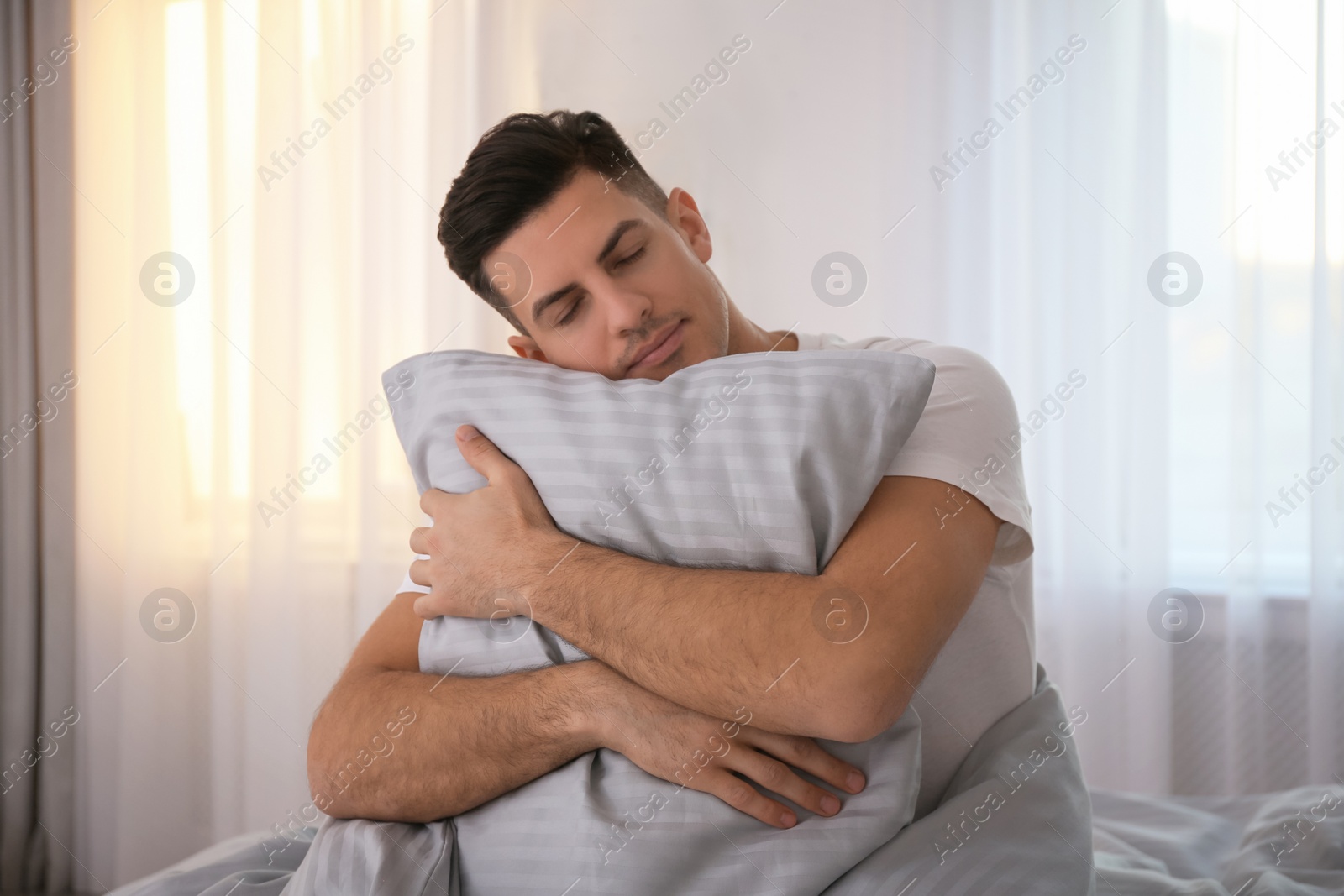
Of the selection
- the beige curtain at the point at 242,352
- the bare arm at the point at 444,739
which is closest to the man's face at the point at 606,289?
the bare arm at the point at 444,739

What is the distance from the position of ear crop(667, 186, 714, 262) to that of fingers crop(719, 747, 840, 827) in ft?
2.73

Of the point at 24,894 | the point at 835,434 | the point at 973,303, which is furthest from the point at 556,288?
the point at 24,894

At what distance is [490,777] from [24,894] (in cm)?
252

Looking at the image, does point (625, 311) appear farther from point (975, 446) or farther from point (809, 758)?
point (809, 758)

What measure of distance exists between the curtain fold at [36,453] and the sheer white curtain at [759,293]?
0.07 m

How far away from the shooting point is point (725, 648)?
2.35 ft

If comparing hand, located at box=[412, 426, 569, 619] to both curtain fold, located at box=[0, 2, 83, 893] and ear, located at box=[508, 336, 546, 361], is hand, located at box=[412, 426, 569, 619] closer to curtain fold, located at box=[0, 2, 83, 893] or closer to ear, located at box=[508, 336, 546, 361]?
ear, located at box=[508, 336, 546, 361]

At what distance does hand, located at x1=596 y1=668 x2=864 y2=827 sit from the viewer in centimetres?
73

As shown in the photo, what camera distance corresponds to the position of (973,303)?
2072 millimetres

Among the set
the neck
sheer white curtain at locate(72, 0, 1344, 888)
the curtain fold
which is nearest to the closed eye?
the neck

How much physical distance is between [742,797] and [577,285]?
2.31 feet

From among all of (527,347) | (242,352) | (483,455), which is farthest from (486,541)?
(242,352)

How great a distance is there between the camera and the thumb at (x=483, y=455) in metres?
0.85

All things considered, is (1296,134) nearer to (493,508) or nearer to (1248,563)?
(1248,563)
